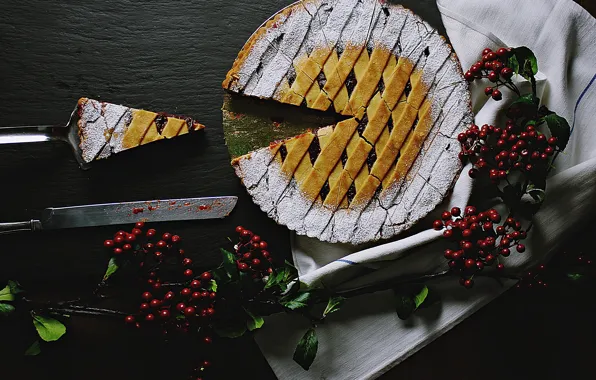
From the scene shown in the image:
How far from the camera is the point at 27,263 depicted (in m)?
1.34

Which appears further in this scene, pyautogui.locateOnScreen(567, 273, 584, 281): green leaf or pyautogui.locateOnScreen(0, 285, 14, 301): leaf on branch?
pyautogui.locateOnScreen(567, 273, 584, 281): green leaf

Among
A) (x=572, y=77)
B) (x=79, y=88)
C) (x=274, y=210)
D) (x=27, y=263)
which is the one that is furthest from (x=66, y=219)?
(x=572, y=77)

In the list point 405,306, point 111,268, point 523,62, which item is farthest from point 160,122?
point 523,62

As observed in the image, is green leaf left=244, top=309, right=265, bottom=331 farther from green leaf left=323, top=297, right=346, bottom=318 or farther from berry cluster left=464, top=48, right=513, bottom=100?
berry cluster left=464, top=48, right=513, bottom=100

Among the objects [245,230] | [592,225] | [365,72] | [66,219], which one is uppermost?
[365,72]

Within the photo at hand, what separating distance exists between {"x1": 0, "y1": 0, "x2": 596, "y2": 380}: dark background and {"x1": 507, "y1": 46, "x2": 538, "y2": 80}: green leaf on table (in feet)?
0.73

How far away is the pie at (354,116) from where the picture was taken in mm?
1355

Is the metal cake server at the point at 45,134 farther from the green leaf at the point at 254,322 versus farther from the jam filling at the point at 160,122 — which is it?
the green leaf at the point at 254,322

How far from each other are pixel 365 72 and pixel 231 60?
324 mm

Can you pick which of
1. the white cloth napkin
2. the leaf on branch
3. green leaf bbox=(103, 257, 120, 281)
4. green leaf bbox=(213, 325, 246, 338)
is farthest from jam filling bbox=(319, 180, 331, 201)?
the leaf on branch

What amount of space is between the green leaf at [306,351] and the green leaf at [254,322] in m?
0.10

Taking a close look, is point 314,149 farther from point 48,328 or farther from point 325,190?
point 48,328

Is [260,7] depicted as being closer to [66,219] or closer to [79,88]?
[79,88]

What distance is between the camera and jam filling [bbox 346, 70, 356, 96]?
1.39 meters
